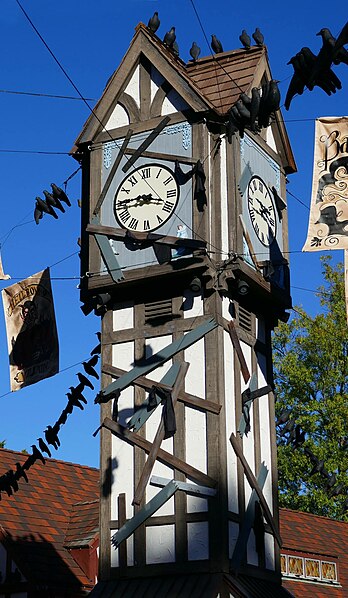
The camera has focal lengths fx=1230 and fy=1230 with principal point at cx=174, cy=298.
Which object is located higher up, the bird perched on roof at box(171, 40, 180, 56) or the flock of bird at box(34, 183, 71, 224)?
the bird perched on roof at box(171, 40, 180, 56)

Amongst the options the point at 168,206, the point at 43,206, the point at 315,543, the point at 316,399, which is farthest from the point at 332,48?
the point at 316,399

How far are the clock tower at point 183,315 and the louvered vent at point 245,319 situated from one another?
3 cm

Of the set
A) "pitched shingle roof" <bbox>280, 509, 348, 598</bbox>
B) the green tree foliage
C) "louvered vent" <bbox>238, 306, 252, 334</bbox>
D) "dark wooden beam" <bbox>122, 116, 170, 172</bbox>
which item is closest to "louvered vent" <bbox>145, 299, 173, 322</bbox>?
"louvered vent" <bbox>238, 306, 252, 334</bbox>

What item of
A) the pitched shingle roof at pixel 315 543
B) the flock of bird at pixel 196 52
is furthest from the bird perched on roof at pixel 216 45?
the pitched shingle roof at pixel 315 543

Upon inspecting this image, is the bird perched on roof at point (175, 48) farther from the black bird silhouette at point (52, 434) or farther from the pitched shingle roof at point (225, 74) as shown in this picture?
the black bird silhouette at point (52, 434)

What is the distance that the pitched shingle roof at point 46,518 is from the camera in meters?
21.0

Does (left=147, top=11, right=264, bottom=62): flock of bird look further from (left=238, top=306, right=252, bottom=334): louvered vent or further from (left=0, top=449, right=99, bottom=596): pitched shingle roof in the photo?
(left=0, top=449, right=99, bottom=596): pitched shingle roof

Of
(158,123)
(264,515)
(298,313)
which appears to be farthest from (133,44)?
(298,313)

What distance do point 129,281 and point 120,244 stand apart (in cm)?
73

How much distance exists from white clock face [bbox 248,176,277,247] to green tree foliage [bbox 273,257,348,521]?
1358 cm

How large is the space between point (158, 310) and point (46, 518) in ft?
20.1

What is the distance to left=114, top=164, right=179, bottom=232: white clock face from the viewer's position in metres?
18.9

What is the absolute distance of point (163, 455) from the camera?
17656mm

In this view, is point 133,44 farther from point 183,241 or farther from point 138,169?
point 183,241
